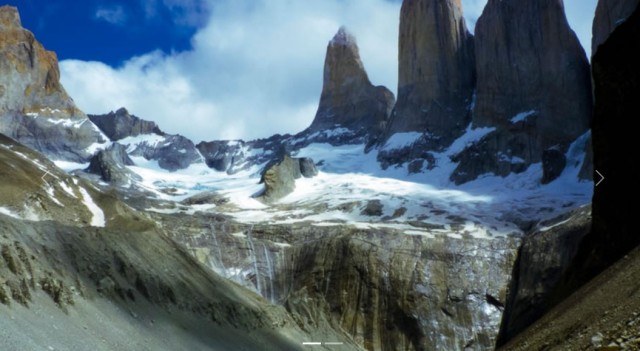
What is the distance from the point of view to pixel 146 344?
33594 mm

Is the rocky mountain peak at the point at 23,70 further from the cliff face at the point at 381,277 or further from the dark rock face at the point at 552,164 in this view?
the dark rock face at the point at 552,164

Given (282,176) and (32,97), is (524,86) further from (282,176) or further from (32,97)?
(32,97)

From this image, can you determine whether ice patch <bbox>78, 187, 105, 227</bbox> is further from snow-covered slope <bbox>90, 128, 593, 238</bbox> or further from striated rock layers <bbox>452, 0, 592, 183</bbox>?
striated rock layers <bbox>452, 0, 592, 183</bbox>

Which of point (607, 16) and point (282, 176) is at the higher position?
point (607, 16)

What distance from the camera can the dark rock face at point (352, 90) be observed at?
189m

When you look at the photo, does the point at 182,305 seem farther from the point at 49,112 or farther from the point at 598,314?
the point at 49,112

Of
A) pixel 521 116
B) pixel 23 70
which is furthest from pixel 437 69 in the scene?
pixel 23 70

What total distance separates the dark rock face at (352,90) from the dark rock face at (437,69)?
31321mm

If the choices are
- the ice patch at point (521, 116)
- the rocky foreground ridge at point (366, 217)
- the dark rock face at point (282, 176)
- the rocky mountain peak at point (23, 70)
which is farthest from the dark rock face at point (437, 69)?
the rocky mountain peak at point (23, 70)

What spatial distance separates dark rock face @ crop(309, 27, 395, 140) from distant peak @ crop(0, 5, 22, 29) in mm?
65830

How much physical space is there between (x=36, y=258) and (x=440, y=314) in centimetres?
4997

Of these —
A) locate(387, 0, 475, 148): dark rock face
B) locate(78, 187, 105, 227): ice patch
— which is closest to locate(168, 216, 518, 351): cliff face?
locate(78, 187, 105, 227): ice patch

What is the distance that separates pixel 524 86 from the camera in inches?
5369

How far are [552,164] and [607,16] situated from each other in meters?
21.4
